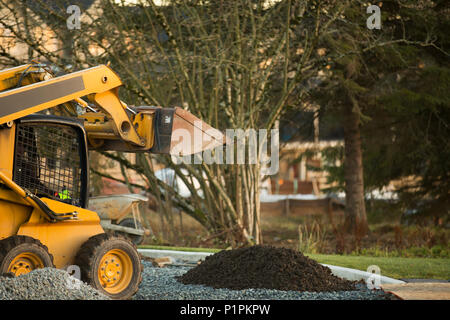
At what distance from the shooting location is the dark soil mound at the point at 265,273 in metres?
7.42

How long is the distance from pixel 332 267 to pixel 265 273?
56.4 inches

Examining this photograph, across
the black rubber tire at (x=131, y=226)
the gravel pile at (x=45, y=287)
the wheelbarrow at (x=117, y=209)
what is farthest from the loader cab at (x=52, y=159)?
the black rubber tire at (x=131, y=226)

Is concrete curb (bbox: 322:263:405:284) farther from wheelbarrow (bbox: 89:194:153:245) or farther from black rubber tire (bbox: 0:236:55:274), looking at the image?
wheelbarrow (bbox: 89:194:153:245)

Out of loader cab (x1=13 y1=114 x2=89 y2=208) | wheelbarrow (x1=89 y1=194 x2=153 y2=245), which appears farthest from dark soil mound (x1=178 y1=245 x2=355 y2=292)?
wheelbarrow (x1=89 y1=194 x2=153 y2=245)

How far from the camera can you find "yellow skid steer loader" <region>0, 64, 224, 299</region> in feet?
20.7

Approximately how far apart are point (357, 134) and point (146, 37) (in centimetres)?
569

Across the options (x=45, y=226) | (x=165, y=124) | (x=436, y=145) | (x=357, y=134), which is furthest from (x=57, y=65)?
(x=436, y=145)

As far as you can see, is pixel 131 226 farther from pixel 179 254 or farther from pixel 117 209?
pixel 179 254

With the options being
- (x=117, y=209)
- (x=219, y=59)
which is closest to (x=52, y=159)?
(x=219, y=59)

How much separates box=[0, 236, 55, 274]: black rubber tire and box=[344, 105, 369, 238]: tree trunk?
1016 cm

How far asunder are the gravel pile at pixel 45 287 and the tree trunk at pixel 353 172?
407 inches

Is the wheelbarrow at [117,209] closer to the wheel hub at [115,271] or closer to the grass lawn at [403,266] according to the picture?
the grass lawn at [403,266]

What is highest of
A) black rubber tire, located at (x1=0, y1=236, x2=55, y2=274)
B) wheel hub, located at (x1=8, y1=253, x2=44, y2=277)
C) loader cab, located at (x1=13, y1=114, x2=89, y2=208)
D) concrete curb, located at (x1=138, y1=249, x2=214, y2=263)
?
loader cab, located at (x1=13, y1=114, x2=89, y2=208)

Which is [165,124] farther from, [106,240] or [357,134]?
[357,134]
